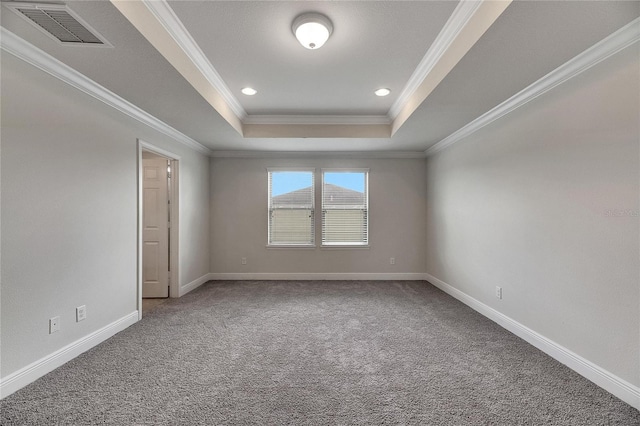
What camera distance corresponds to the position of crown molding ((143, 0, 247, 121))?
179 centimetres

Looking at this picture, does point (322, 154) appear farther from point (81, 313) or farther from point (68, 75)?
point (81, 313)

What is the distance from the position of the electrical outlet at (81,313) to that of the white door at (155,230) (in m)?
1.57

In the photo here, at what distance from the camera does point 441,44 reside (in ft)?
7.19

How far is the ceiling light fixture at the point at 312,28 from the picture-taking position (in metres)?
1.91

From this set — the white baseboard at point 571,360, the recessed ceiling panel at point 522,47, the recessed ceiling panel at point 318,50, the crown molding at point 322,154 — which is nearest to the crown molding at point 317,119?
the recessed ceiling panel at point 318,50

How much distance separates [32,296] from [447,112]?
13.6ft

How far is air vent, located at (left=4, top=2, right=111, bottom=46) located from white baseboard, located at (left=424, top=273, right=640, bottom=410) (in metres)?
4.13

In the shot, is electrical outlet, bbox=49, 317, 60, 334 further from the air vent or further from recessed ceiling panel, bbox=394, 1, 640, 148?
recessed ceiling panel, bbox=394, 1, 640, 148

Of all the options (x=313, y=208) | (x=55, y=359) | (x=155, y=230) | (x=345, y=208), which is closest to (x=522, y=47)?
(x=345, y=208)

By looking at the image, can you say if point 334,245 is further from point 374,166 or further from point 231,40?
point 231,40

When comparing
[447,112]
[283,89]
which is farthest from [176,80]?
[447,112]

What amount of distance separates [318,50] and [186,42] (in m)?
1.09

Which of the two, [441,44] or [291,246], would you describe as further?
[291,246]

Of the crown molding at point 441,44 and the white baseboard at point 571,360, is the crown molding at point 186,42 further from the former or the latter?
the white baseboard at point 571,360
